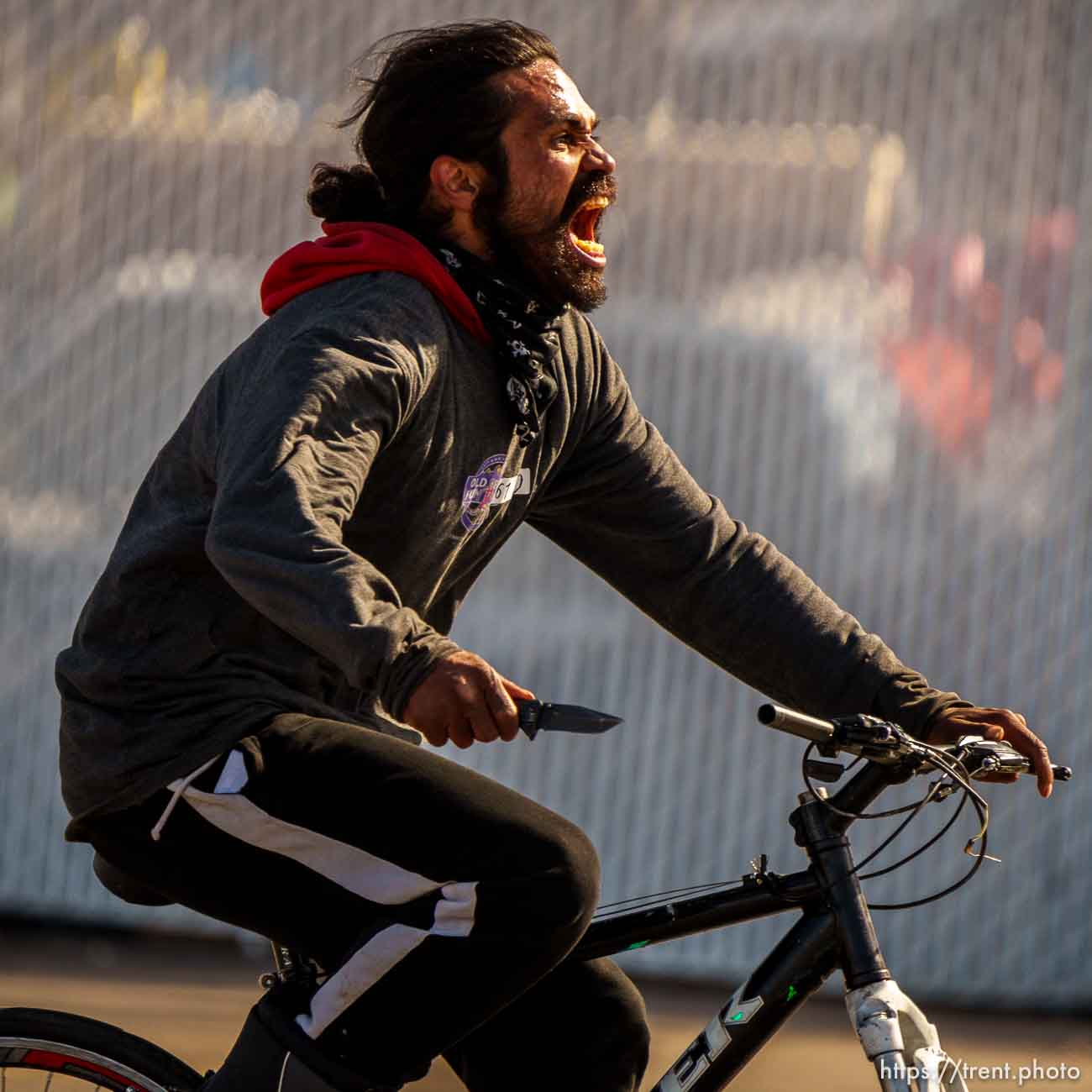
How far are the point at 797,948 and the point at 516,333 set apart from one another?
99 centimetres

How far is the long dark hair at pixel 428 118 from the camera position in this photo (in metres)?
2.75

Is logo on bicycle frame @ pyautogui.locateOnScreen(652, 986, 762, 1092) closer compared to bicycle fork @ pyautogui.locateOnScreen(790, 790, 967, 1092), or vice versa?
bicycle fork @ pyautogui.locateOnScreen(790, 790, 967, 1092)

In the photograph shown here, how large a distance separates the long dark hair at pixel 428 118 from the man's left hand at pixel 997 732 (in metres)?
1.08

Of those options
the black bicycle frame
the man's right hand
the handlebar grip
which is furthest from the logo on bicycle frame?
the man's right hand

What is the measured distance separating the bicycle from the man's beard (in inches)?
34.2

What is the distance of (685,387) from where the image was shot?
216 inches

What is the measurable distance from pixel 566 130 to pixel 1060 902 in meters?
3.51

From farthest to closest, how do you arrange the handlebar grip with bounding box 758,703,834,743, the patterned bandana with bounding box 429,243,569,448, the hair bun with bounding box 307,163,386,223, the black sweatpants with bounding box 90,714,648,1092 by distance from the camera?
the hair bun with bounding box 307,163,386,223 → the patterned bandana with bounding box 429,243,569,448 → the black sweatpants with bounding box 90,714,648,1092 → the handlebar grip with bounding box 758,703,834,743

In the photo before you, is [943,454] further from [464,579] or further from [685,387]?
[464,579]

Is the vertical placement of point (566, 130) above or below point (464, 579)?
above

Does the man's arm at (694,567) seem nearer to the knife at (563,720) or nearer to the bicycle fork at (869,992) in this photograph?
the bicycle fork at (869,992)

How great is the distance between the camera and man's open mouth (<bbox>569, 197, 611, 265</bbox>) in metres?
2.78

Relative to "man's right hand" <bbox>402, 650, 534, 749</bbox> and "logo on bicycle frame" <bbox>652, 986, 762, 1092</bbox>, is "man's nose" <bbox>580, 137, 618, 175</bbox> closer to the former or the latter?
"man's right hand" <bbox>402, 650, 534, 749</bbox>

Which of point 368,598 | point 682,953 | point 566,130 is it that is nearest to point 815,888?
point 368,598
